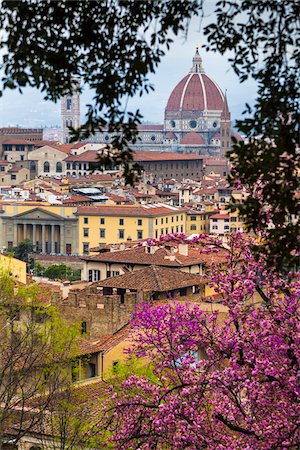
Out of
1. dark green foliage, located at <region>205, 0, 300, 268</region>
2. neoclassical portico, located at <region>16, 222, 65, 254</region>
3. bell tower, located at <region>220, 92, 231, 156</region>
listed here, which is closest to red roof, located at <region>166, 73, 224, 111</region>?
bell tower, located at <region>220, 92, 231, 156</region>

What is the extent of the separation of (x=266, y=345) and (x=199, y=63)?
A: 587ft

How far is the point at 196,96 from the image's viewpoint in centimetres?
18162

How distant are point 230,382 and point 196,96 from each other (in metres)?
172

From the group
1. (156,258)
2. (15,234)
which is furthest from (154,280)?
(15,234)

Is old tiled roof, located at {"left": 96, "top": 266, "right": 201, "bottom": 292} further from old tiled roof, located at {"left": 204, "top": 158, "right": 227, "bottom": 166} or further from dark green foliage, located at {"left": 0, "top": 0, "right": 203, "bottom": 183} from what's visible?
old tiled roof, located at {"left": 204, "top": 158, "right": 227, "bottom": 166}

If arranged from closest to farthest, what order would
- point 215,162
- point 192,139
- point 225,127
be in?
point 215,162 → point 225,127 → point 192,139

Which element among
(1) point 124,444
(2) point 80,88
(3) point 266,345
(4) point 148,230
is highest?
(2) point 80,88

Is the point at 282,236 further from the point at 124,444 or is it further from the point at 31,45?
the point at 124,444

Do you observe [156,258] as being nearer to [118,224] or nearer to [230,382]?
[230,382]

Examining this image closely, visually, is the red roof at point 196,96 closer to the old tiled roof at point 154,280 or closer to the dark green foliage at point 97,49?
the old tiled roof at point 154,280

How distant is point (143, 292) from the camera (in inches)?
1027

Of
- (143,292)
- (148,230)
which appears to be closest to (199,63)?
(148,230)

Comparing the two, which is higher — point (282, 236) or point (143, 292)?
point (282, 236)

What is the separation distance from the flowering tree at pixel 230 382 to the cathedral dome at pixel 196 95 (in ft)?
558
